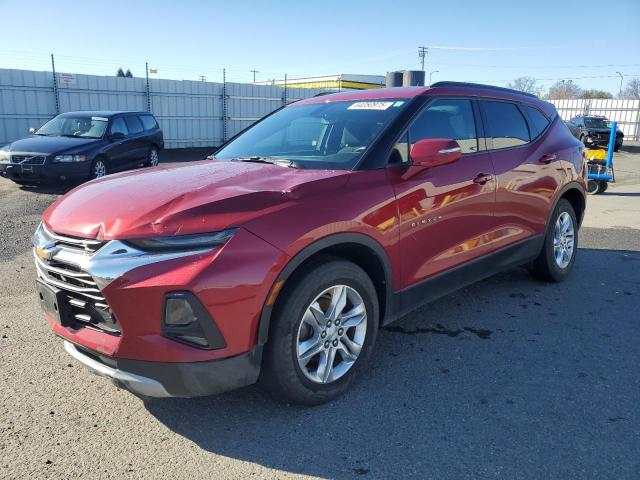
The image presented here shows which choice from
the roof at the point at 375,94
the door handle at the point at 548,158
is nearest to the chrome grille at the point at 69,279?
the roof at the point at 375,94

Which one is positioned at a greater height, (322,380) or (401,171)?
(401,171)

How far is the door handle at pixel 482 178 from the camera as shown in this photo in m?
4.15

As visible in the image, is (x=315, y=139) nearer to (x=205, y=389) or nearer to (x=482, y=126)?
(x=482, y=126)

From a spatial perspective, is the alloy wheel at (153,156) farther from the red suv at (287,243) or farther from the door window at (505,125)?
the door window at (505,125)

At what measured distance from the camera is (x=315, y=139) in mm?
3967

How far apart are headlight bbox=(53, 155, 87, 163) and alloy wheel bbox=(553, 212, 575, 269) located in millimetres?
9516

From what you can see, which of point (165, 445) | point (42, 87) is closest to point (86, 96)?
point (42, 87)

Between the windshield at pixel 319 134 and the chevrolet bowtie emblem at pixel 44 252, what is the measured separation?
1558 mm

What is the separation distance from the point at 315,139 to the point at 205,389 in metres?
2.03

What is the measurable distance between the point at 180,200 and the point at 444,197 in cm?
188

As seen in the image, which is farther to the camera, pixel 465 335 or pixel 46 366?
pixel 465 335

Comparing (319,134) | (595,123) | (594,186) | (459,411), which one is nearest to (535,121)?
(319,134)

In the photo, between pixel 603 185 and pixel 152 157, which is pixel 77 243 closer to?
pixel 152 157

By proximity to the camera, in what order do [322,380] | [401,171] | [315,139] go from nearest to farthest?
[322,380] → [401,171] → [315,139]
